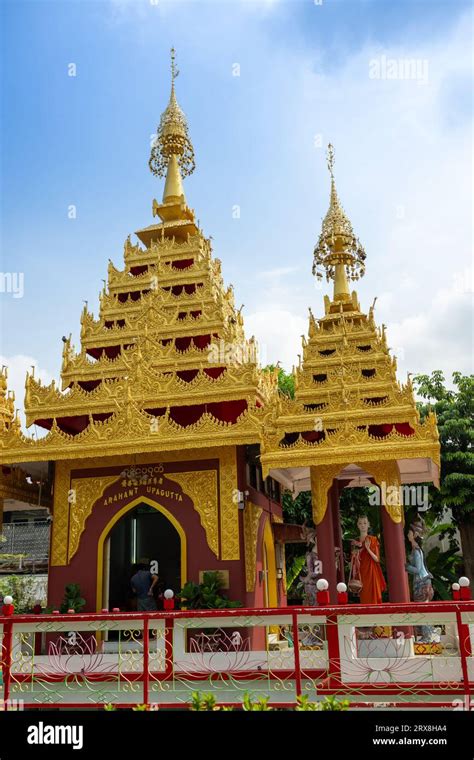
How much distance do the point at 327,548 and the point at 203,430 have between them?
11.5 feet

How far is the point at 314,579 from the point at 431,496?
11807mm

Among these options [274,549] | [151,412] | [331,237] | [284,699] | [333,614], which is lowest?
[284,699]

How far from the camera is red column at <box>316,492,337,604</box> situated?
13.3 metres

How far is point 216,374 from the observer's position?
16.5 m

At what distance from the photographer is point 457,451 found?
24797mm

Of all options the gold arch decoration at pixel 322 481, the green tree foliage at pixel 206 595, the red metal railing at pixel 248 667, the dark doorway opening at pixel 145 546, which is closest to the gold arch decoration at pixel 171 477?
the green tree foliage at pixel 206 595

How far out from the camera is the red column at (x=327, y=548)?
13.3m

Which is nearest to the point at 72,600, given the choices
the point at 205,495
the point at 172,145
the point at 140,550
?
the point at 205,495

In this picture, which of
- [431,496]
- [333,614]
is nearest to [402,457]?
[333,614]

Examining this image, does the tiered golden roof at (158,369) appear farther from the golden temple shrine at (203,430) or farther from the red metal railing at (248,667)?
the red metal railing at (248,667)

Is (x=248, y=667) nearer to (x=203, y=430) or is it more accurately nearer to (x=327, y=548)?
(x=327, y=548)

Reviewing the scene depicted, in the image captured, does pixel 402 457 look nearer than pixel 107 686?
No
